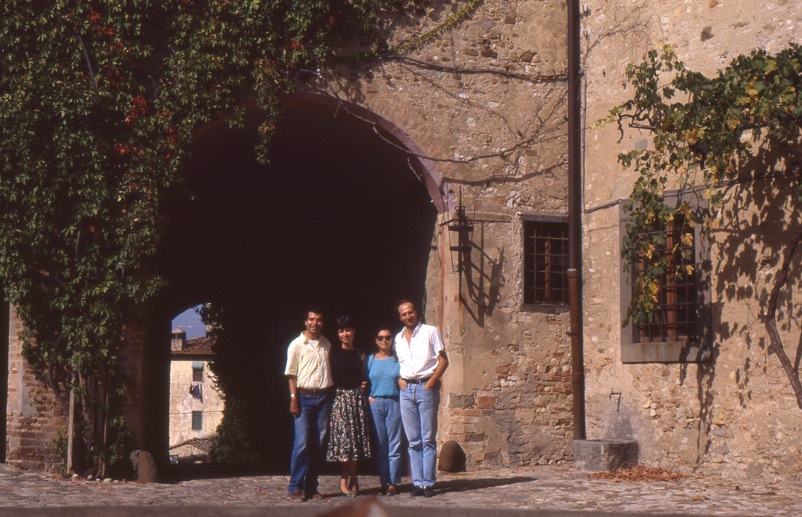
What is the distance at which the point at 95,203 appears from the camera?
402 inches

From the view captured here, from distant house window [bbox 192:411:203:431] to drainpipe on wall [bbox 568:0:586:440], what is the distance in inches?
1717

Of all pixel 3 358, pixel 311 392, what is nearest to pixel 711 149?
pixel 311 392

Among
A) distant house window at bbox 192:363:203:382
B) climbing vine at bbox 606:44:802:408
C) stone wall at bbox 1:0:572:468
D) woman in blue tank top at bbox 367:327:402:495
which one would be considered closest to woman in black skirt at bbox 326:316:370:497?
woman in blue tank top at bbox 367:327:402:495

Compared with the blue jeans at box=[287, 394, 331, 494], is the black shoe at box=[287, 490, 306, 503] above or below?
below

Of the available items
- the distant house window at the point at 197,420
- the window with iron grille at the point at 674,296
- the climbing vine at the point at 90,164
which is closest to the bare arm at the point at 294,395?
the climbing vine at the point at 90,164

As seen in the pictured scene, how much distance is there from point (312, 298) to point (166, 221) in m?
6.70

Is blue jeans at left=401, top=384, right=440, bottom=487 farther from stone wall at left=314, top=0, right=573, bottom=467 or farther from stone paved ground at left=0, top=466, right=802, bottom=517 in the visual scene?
stone wall at left=314, top=0, right=573, bottom=467

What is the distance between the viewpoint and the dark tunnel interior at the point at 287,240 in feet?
41.9

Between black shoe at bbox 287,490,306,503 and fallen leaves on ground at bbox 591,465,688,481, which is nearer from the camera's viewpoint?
black shoe at bbox 287,490,306,503

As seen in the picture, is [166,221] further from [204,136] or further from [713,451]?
[713,451]

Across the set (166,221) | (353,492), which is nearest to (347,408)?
(353,492)

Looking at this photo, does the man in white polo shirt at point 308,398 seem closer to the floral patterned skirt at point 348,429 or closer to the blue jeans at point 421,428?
the floral patterned skirt at point 348,429

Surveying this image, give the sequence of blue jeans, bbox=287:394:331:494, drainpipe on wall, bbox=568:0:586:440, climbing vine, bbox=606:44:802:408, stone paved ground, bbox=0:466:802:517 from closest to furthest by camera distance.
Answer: stone paved ground, bbox=0:466:802:517 → blue jeans, bbox=287:394:331:494 → climbing vine, bbox=606:44:802:408 → drainpipe on wall, bbox=568:0:586:440

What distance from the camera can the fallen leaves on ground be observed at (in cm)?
986
